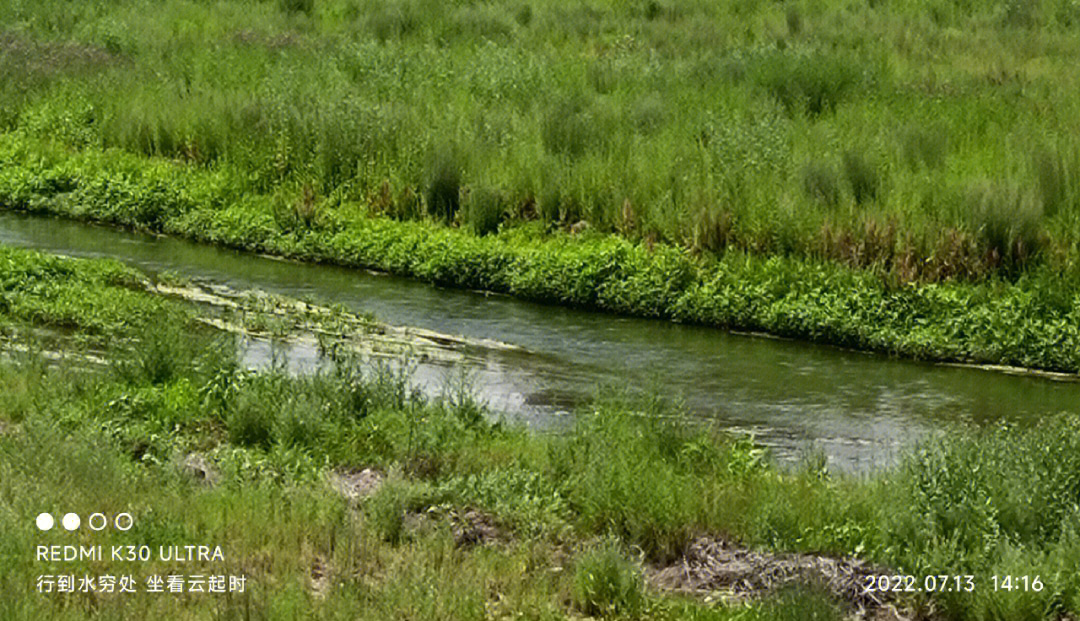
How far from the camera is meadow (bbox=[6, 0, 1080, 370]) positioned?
1808cm

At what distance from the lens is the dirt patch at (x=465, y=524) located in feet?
32.9

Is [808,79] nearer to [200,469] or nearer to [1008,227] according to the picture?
[1008,227]

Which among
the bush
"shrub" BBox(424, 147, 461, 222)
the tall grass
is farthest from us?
A: "shrub" BBox(424, 147, 461, 222)

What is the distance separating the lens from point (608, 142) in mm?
22000

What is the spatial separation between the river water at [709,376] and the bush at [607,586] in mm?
3811

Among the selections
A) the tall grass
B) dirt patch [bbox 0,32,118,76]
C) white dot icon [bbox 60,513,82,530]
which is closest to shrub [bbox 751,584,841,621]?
white dot icon [bbox 60,513,82,530]

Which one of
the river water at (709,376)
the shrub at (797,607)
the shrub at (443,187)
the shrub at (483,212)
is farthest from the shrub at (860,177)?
the shrub at (797,607)

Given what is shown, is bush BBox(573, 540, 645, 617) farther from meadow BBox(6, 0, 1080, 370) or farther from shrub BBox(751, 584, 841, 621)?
meadow BBox(6, 0, 1080, 370)

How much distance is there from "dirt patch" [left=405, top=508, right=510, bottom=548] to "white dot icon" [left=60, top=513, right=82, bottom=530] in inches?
77.6

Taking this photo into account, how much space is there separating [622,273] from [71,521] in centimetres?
1029

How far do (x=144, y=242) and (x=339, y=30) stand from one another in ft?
41.7

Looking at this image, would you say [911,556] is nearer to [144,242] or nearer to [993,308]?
[993,308]

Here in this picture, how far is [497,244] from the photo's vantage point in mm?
19844

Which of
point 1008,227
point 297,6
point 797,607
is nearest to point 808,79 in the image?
point 1008,227
